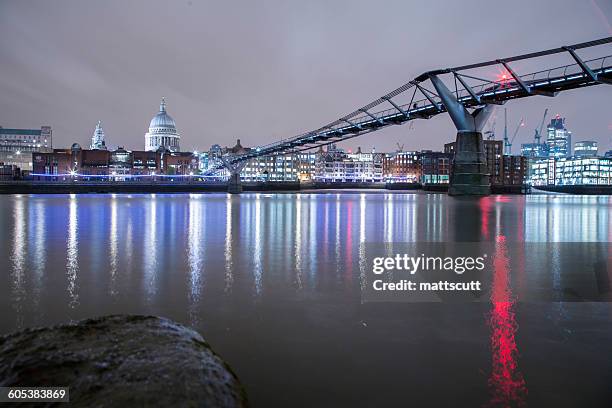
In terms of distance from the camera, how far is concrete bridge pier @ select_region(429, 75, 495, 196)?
48.2 m

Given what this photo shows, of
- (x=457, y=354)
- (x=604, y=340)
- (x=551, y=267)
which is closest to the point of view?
(x=457, y=354)

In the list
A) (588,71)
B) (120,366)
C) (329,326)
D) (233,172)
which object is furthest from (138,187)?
(120,366)

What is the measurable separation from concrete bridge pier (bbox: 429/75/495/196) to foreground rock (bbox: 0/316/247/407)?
161 feet

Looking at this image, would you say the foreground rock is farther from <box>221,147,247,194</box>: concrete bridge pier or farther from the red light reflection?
<box>221,147,247,194</box>: concrete bridge pier

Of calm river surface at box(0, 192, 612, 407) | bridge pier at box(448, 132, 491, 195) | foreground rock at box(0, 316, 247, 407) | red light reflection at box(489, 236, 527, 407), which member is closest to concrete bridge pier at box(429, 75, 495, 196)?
bridge pier at box(448, 132, 491, 195)

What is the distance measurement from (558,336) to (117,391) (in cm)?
454

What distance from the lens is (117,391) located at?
2.71 meters

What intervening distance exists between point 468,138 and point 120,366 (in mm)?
49854

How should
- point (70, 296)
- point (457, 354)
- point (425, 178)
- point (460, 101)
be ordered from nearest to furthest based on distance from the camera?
point (457, 354) → point (70, 296) → point (460, 101) → point (425, 178)

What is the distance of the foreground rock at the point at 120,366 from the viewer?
2.72 meters

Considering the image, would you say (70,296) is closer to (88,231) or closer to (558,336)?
(558,336)

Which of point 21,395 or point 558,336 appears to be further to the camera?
point 558,336

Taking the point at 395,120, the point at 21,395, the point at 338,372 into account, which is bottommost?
the point at 338,372

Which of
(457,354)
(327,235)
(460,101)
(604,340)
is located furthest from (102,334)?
(460,101)
